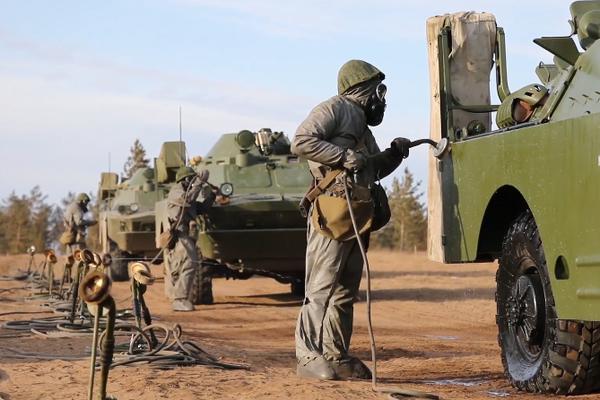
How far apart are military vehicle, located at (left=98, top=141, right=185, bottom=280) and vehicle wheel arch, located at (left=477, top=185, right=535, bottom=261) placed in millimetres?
13574

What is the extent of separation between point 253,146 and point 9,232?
34934 mm

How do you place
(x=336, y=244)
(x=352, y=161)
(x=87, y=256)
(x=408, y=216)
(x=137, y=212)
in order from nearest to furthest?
1. (x=352, y=161)
2. (x=336, y=244)
3. (x=87, y=256)
4. (x=137, y=212)
5. (x=408, y=216)

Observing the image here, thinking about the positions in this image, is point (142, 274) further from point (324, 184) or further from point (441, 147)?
→ point (441, 147)

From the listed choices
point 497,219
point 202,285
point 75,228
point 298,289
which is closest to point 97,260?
point 497,219

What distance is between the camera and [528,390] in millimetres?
6574

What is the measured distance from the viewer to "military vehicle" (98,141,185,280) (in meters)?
21.7

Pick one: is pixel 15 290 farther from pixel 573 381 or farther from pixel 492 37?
pixel 573 381

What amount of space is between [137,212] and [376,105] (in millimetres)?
15295

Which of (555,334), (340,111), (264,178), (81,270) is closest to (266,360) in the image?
(81,270)

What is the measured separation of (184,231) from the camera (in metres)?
15.9

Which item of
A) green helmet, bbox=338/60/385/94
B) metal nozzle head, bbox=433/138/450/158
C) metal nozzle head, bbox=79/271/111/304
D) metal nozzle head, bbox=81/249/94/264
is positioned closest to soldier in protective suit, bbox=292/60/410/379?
green helmet, bbox=338/60/385/94

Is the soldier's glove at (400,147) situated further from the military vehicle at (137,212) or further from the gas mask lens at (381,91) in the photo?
the military vehicle at (137,212)

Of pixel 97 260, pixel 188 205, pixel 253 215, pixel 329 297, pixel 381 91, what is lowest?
pixel 329 297

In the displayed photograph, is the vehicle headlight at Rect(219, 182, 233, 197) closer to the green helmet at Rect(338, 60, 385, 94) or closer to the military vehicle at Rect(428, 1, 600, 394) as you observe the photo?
the military vehicle at Rect(428, 1, 600, 394)
